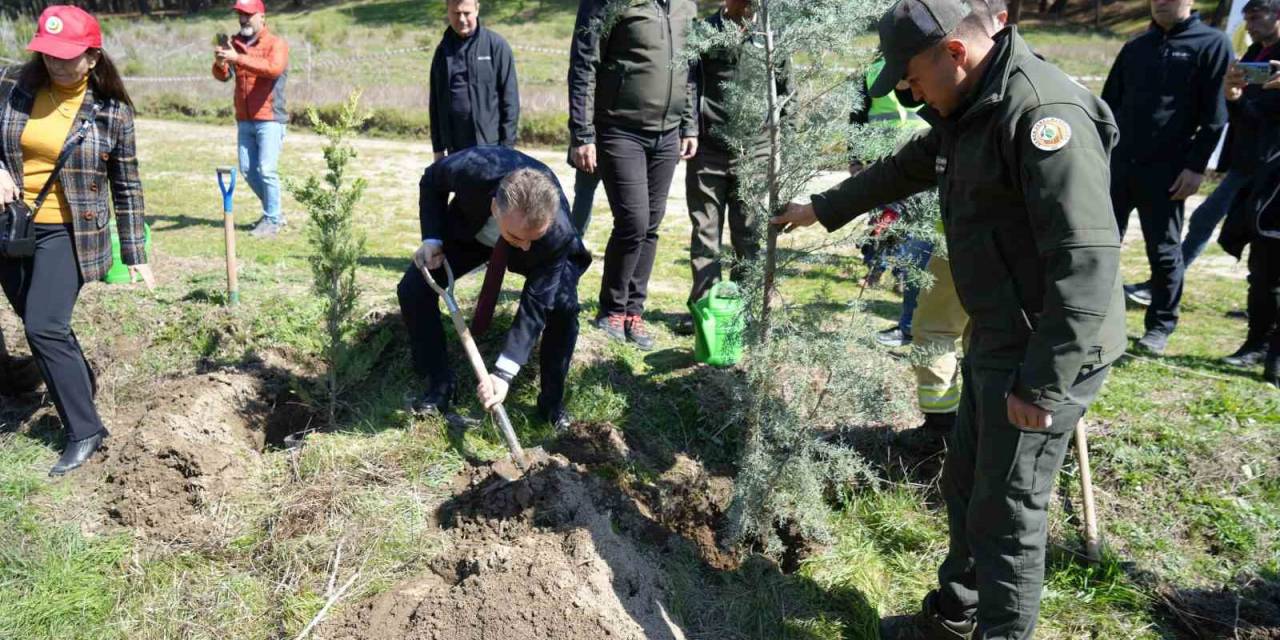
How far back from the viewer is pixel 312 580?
351 cm

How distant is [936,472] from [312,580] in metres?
2.96

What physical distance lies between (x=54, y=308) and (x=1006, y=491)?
4.12m

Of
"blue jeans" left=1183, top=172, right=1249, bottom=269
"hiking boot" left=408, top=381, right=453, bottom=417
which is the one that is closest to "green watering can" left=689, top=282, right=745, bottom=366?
"hiking boot" left=408, top=381, right=453, bottom=417

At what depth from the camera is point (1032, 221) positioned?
2406 mm

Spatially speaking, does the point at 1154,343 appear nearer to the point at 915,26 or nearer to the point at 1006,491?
the point at 1006,491

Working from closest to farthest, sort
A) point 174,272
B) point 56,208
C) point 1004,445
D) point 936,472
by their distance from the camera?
point 1004,445 → point 56,208 → point 936,472 → point 174,272

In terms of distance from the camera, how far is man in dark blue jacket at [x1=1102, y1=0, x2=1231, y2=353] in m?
5.46

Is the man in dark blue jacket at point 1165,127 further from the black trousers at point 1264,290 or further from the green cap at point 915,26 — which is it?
the green cap at point 915,26

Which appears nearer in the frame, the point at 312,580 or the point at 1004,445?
the point at 1004,445

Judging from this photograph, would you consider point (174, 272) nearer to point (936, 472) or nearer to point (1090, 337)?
point (936, 472)

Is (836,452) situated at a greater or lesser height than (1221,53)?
lesser

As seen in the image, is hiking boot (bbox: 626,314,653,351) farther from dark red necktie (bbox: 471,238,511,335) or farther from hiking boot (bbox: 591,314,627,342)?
dark red necktie (bbox: 471,238,511,335)

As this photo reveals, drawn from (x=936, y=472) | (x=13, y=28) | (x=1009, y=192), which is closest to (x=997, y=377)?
(x=1009, y=192)

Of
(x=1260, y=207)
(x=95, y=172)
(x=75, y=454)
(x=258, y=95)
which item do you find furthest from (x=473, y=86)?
(x=1260, y=207)
